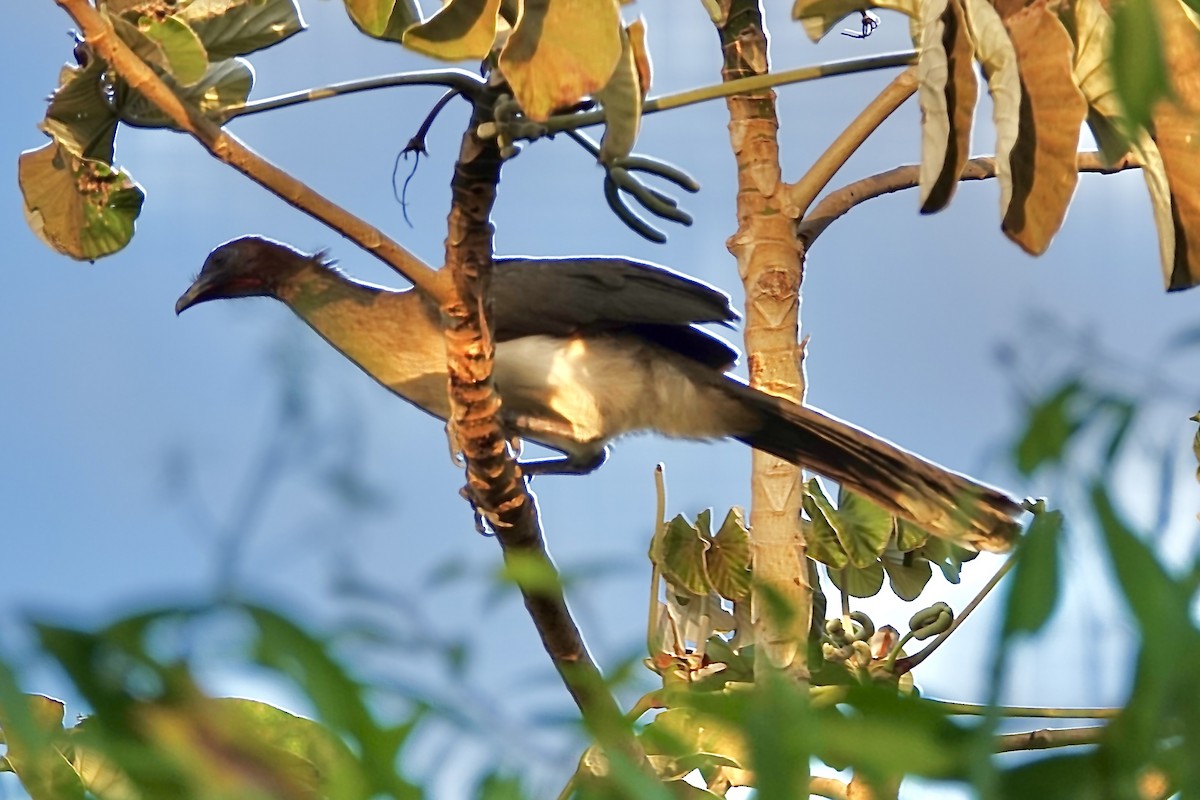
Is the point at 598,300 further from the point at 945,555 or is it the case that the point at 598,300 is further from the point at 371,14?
the point at 371,14

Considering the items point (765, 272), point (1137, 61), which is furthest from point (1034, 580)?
point (765, 272)

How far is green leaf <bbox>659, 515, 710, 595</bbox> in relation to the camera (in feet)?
11.8

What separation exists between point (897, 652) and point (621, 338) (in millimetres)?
1592

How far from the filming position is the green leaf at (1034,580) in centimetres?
78

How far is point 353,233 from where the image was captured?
2311mm

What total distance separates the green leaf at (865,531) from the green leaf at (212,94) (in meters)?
1.91

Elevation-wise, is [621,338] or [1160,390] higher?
[621,338]

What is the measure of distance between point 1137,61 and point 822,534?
294cm

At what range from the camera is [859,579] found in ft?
12.3

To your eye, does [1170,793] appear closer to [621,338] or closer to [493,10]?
[493,10]

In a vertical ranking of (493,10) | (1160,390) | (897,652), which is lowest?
(897,652)

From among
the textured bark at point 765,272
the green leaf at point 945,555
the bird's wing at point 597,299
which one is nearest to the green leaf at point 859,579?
the green leaf at point 945,555

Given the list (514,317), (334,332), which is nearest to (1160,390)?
(514,317)

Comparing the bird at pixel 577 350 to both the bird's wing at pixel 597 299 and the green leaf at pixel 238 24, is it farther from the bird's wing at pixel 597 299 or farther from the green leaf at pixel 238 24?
the green leaf at pixel 238 24
